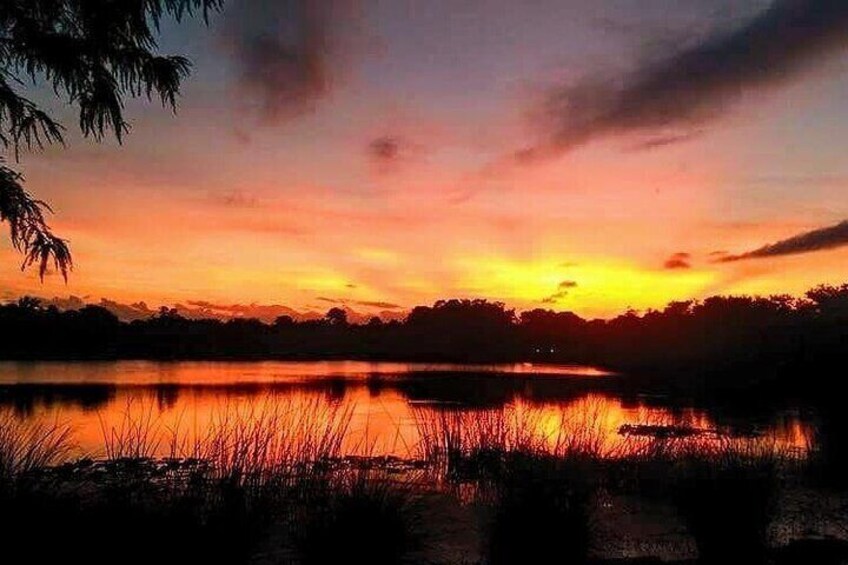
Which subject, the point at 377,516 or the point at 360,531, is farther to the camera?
the point at 377,516

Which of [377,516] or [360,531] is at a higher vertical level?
[377,516]

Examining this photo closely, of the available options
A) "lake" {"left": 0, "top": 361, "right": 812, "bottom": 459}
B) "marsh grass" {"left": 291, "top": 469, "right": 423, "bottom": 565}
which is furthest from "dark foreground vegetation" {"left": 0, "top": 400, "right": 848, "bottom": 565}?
"lake" {"left": 0, "top": 361, "right": 812, "bottom": 459}

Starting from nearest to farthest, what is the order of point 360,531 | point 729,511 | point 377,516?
point 360,531, point 377,516, point 729,511

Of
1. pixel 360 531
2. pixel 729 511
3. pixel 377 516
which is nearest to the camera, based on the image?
pixel 360 531

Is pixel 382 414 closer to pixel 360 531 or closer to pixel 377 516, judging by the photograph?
pixel 377 516

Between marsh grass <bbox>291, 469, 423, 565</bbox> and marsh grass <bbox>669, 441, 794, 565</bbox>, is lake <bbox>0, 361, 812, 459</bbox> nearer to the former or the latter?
marsh grass <bbox>669, 441, 794, 565</bbox>

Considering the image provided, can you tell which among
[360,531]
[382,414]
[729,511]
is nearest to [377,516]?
[360,531]

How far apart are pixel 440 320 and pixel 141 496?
431 ft

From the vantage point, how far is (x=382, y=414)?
30.8m

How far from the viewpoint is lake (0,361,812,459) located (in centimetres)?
1492

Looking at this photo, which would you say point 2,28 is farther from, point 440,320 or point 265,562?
point 440,320

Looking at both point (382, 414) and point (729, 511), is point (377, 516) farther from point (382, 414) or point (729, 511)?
point (382, 414)

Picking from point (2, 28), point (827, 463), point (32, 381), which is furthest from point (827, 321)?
point (2, 28)

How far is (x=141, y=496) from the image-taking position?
7836mm
